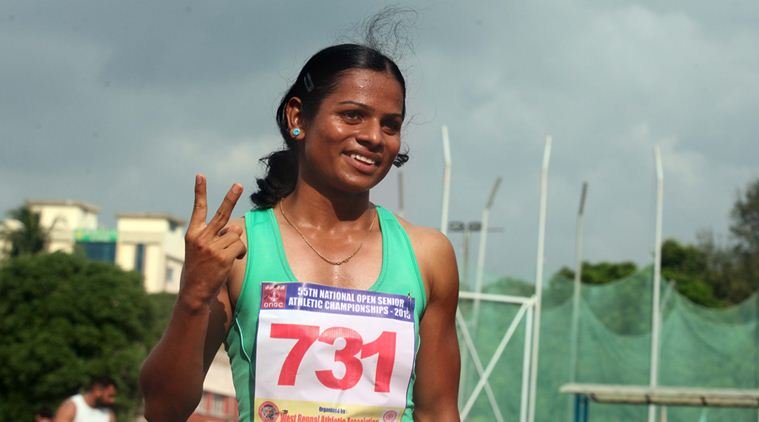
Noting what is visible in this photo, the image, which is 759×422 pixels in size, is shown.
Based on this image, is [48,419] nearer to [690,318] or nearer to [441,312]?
[441,312]

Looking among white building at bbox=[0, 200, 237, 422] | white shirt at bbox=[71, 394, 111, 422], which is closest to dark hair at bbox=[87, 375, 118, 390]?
white shirt at bbox=[71, 394, 111, 422]

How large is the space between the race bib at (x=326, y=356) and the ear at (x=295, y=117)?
43cm

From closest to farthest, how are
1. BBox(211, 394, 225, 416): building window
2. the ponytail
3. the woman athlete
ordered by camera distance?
the woman athlete
the ponytail
BBox(211, 394, 225, 416): building window

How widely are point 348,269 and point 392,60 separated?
0.56 m

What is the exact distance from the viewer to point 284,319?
3.04 meters

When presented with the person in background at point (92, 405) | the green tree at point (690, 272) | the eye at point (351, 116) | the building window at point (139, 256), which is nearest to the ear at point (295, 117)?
the eye at point (351, 116)

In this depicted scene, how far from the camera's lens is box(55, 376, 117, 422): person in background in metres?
11.1

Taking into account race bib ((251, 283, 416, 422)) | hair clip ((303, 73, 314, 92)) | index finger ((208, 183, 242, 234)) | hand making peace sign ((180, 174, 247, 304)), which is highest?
hair clip ((303, 73, 314, 92))

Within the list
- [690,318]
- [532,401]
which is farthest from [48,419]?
[690,318]

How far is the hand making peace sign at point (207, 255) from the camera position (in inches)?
113

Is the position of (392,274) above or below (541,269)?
below

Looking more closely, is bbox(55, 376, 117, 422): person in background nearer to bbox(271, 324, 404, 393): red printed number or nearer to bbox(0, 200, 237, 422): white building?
bbox(271, 324, 404, 393): red printed number

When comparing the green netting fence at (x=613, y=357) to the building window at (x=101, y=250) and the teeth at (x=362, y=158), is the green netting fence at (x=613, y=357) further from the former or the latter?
the building window at (x=101, y=250)

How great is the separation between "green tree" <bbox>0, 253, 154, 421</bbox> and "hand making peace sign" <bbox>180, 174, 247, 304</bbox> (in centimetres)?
3900
